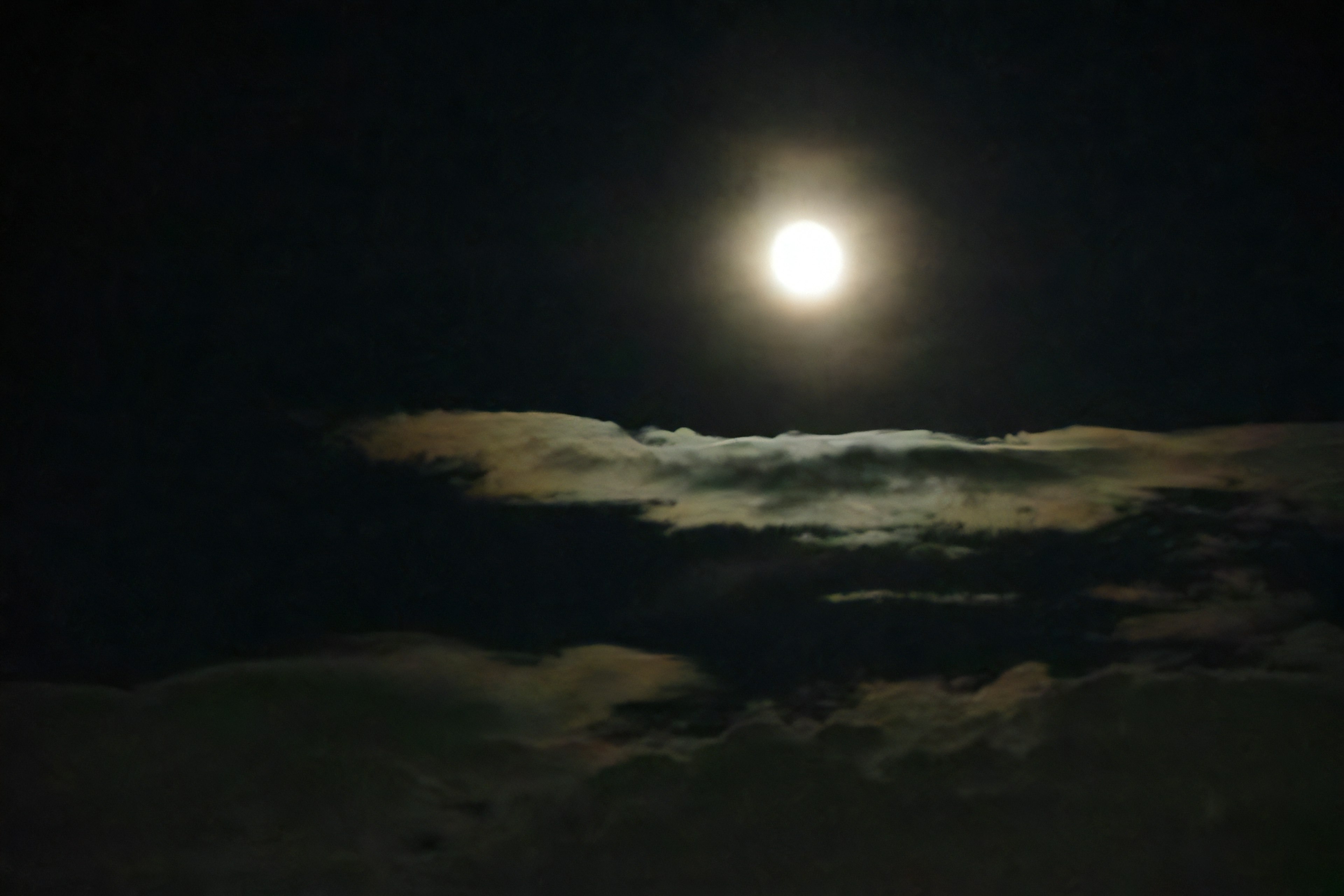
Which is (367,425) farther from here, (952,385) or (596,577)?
(952,385)

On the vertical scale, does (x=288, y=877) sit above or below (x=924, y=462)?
below

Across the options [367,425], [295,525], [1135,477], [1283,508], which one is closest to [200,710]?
[295,525]

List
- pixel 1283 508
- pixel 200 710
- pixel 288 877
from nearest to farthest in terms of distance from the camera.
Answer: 1. pixel 288 877
2. pixel 200 710
3. pixel 1283 508

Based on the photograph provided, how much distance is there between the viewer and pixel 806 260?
127cm

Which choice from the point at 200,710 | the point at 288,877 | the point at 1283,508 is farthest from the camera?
the point at 1283,508

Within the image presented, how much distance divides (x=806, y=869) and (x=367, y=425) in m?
0.76

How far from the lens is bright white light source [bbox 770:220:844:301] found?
1259 mm

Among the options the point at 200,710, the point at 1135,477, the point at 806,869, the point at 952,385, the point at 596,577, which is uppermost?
the point at 952,385

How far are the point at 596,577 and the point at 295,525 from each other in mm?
383

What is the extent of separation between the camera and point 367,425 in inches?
47.6

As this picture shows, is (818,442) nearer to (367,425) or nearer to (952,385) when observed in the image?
(952,385)

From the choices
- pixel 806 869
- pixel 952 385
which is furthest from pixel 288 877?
pixel 952 385

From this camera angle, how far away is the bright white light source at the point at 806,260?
1.26 m

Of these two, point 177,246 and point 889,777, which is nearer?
point 889,777
